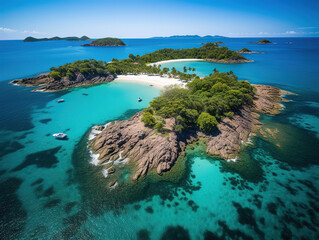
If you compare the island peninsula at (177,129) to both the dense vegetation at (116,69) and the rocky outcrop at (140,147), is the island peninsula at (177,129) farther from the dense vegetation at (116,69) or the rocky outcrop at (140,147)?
the dense vegetation at (116,69)

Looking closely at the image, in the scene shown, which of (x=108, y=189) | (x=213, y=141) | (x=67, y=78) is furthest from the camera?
(x=67, y=78)

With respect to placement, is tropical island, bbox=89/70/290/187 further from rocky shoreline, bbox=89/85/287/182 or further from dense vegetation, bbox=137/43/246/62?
dense vegetation, bbox=137/43/246/62

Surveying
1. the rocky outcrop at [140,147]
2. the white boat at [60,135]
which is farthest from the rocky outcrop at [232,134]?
the white boat at [60,135]

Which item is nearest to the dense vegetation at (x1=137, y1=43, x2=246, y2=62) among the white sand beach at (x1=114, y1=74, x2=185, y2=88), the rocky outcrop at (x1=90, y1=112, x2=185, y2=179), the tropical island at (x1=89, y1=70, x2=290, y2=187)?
the white sand beach at (x1=114, y1=74, x2=185, y2=88)

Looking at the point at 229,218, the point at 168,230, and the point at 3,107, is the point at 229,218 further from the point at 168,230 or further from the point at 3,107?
the point at 3,107

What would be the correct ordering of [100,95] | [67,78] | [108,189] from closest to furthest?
[108,189] < [100,95] < [67,78]

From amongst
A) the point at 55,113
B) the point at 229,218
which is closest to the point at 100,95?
the point at 55,113

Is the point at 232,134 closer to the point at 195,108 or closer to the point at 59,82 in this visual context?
the point at 195,108
